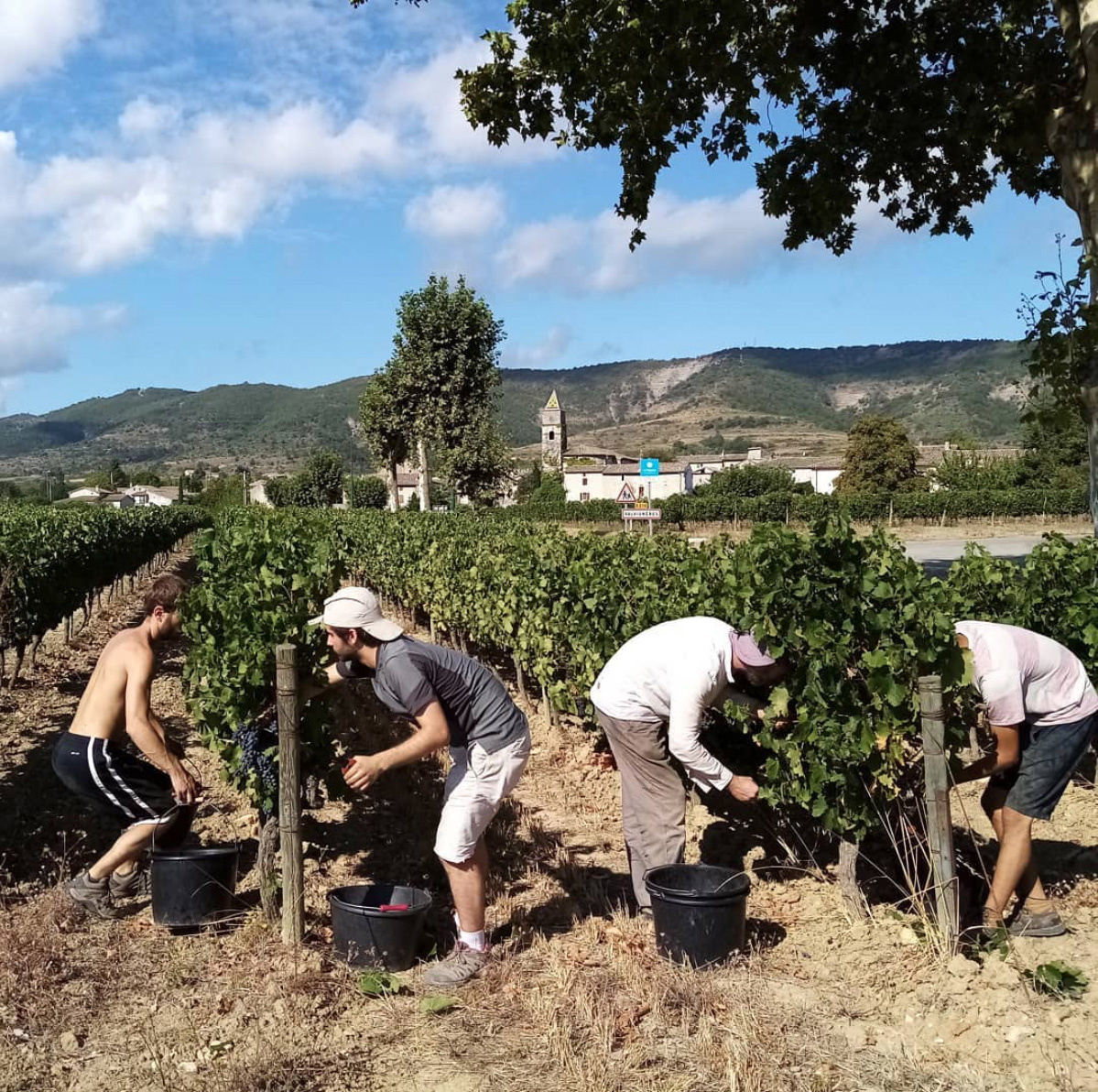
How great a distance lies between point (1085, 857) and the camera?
576cm

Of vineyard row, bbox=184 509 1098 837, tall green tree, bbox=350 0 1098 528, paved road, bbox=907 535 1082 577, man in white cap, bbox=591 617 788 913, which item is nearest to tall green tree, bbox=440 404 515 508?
paved road, bbox=907 535 1082 577

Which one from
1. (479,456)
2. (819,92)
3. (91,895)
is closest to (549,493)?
(479,456)

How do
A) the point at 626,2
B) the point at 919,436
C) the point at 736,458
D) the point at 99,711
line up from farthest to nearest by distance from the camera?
the point at 919,436, the point at 736,458, the point at 626,2, the point at 99,711

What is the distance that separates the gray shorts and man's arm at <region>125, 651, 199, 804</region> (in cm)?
372

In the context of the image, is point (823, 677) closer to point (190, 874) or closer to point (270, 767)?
point (270, 767)

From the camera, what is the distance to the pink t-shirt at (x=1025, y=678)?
4.39 m

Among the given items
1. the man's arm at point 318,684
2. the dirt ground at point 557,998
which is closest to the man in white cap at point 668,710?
the dirt ground at point 557,998

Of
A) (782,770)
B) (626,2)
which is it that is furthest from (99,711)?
(626,2)

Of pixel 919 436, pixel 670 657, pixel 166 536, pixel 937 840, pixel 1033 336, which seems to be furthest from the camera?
pixel 919 436

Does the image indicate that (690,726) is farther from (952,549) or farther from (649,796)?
(952,549)

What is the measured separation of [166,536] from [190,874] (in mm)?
32849

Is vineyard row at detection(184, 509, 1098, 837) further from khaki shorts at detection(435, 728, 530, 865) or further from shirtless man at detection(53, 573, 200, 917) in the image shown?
khaki shorts at detection(435, 728, 530, 865)

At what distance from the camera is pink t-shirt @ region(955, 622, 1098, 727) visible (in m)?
4.39

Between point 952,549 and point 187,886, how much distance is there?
123 feet
